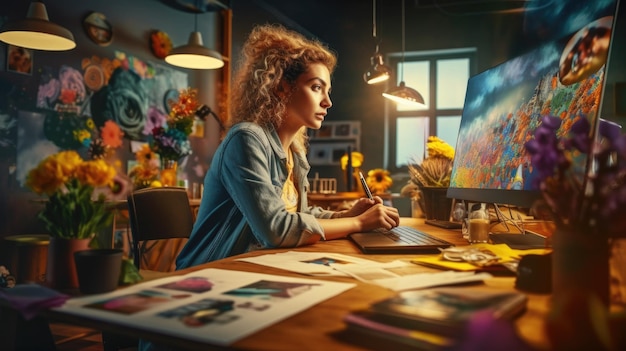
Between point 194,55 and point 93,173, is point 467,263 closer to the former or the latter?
point 93,173

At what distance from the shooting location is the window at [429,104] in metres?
6.63

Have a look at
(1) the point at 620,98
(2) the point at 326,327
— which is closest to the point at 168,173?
(2) the point at 326,327

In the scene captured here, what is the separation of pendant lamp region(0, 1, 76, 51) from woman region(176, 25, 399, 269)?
1.35 meters

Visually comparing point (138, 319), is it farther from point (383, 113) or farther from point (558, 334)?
point (383, 113)

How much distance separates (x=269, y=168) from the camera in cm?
146

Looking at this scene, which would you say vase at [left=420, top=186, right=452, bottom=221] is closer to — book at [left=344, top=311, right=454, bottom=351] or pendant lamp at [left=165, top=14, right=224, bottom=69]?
book at [left=344, top=311, right=454, bottom=351]

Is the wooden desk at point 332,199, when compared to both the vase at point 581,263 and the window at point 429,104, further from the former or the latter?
the vase at point 581,263

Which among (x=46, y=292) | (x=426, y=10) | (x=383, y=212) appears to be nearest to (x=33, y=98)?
(x=383, y=212)

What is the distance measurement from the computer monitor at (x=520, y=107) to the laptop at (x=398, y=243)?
179 mm

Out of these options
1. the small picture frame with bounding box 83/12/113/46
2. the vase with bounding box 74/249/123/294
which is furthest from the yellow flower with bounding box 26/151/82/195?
the small picture frame with bounding box 83/12/113/46

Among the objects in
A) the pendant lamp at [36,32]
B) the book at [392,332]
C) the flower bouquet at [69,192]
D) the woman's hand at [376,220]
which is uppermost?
the pendant lamp at [36,32]

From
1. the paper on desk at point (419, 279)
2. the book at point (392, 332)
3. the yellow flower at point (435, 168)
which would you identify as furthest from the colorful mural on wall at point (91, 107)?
the book at point (392, 332)

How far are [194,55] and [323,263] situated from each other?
2836mm

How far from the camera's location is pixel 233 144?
1.36 meters
